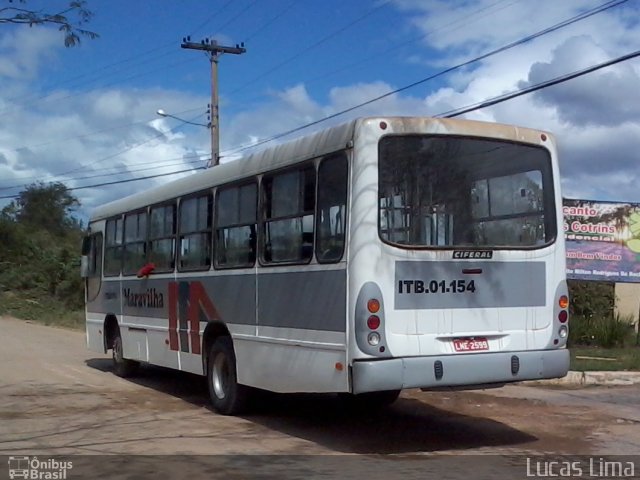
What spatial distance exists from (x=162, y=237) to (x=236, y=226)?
8.61 feet

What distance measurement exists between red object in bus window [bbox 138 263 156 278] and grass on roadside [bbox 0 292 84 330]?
708 inches

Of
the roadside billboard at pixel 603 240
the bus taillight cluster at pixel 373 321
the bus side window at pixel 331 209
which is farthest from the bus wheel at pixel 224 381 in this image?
the roadside billboard at pixel 603 240

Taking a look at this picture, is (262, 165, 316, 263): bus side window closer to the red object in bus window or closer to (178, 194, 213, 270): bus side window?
(178, 194, 213, 270): bus side window

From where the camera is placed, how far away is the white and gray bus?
26.9ft

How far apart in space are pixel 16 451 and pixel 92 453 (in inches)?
30.4

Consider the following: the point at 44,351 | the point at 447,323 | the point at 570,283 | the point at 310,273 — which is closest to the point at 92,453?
the point at 310,273

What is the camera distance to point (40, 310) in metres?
38.4

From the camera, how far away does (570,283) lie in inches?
891

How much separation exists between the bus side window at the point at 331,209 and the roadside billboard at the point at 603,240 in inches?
497

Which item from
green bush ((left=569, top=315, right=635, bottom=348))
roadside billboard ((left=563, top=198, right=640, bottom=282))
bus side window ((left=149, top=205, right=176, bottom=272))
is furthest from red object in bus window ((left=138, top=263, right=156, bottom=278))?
roadside billboard ((left=563, top=198, right=640, bottom=282))

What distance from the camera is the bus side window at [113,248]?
579 inches

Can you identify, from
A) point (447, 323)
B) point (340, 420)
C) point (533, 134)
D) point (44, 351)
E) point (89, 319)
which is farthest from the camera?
point (44, 351)

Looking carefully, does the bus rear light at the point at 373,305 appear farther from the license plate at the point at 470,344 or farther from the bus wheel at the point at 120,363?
the bus wheel at the point at 120,363

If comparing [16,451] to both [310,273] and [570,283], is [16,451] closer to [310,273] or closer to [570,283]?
[310,273]
